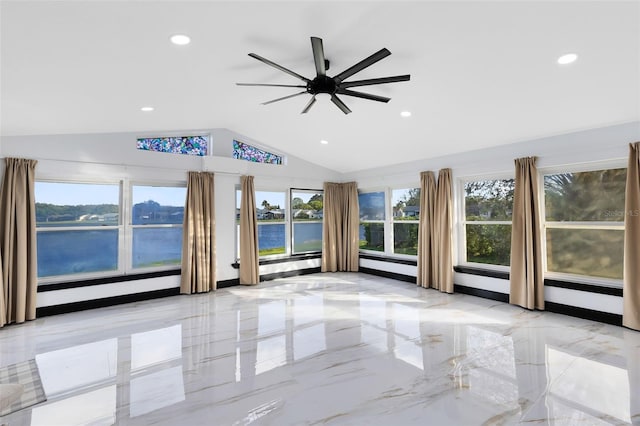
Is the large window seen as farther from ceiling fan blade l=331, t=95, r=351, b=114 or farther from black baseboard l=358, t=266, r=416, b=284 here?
black baseboard l=358, t=266, r=416, b=284

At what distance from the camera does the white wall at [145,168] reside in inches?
167

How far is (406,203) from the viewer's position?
650 cm

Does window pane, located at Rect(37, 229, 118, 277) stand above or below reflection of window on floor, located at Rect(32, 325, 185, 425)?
above

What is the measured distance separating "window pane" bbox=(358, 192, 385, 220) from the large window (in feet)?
12.7

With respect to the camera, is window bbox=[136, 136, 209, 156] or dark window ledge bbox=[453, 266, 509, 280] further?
window bbox=[136, 136, 209, 156]

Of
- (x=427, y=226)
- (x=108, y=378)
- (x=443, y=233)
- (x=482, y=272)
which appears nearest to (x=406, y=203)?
(x=427, y=226)

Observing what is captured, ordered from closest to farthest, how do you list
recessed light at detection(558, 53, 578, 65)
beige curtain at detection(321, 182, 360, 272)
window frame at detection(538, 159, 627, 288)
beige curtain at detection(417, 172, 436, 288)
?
recessed light at detection(558, 53, 578, 65), window frame at detection(538, 159, 627, 288), beige curtain at detection(417, 172, 436, 288), beige curtain at detection(321, 182, 360, 272)

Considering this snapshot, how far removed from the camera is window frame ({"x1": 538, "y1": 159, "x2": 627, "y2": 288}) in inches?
153

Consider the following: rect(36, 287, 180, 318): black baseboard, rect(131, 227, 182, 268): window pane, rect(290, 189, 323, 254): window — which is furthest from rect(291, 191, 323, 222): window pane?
rect(36, 287, 180, 318): black baseboard

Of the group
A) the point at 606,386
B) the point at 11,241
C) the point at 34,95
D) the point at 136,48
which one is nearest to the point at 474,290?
the point at 606,386

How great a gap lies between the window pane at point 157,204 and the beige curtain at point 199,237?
26cm

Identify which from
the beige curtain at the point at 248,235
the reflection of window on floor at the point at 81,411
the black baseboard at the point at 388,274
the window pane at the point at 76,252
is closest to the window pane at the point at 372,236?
the black baseboard at the point at 388,274

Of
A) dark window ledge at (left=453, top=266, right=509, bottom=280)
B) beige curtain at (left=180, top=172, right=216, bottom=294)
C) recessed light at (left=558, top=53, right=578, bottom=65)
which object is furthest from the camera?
beige curtain at (left=180, top=172, right=216, bottom=294)

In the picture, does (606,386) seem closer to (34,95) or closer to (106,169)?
(34,95)
